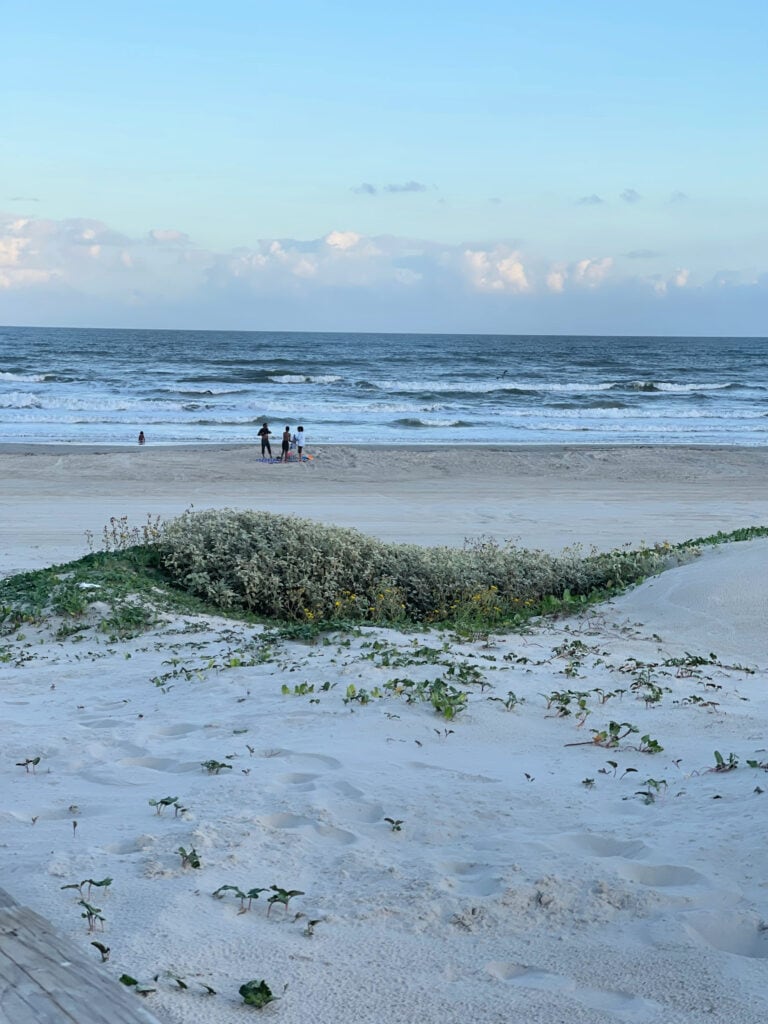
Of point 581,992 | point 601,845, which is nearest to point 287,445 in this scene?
point 601,845

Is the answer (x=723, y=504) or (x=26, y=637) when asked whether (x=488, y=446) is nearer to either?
(x=723, y=504)

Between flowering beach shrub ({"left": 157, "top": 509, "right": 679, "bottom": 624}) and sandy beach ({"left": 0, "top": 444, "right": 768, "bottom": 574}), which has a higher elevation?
flowering beach shrub ({"left": 157, "top": 509, "right": 679, "bottom": 624})

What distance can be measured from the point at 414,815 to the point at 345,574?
188 inches

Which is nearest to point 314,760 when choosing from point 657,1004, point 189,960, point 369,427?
point 189,960

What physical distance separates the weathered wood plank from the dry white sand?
11cm

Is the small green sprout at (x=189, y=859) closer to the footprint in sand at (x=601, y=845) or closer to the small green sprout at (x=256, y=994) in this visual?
the small green sprout at (x=256, y=994)

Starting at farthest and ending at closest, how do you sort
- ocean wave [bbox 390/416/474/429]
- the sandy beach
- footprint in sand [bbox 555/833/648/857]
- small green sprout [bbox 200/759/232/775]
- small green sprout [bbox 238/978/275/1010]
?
ocean wave [bbox 390/416/474/429], the sandy beach, small green sprout [bbox 200/759/232/775], footprint in sand [bbox 555/833/648/857], small green sprout [bbox 238/978/275/1010]

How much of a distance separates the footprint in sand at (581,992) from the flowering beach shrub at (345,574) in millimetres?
5349

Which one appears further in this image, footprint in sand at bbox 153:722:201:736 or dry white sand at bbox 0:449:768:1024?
footprint in sand at bbox 153:722:201:736

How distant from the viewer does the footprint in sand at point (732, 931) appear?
3.20 metres

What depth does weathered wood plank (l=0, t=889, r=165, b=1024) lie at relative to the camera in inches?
103

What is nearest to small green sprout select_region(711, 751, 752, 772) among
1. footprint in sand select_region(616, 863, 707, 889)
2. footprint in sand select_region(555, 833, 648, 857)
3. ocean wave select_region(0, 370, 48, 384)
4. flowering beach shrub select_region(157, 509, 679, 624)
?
footprint in sand select_region(555, 833, 648, 857)

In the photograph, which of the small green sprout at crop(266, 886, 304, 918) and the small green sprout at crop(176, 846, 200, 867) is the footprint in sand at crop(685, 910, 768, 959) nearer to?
the small green sprout at crop(266, 886, 304, 918)

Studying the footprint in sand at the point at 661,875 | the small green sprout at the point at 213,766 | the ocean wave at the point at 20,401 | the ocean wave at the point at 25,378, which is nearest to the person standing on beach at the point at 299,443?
the ocean wave at the point at 20,401
